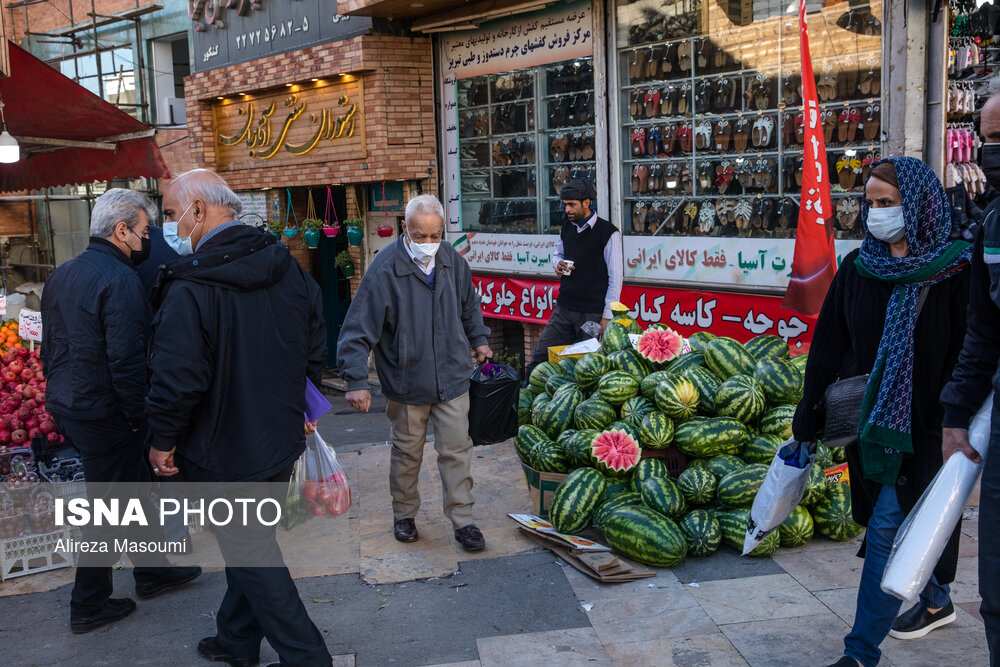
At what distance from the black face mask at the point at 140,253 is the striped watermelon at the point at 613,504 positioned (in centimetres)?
269

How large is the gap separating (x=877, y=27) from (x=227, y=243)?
583 cm

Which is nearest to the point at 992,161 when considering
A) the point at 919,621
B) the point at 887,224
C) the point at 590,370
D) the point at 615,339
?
the point at 887,224

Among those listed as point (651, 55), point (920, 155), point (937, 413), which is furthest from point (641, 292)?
point (937, 413)

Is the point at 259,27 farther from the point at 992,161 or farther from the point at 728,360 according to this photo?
the point at 992,161

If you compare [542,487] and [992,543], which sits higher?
[992,543]

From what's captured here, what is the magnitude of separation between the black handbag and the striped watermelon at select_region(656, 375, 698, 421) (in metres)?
1.55

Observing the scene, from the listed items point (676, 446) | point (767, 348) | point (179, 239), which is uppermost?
point (179, 239)

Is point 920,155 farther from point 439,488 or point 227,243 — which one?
point 227,243

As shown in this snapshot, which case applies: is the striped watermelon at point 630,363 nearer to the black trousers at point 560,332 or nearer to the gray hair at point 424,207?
the gray hair at point 424,207

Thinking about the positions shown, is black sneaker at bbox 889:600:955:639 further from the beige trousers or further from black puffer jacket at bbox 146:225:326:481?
black puffer jacket at bbox 146:225:326:481

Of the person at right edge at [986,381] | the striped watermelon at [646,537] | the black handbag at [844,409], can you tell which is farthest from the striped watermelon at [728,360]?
the person at right edge at [986,381]

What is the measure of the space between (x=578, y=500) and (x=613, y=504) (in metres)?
0.20

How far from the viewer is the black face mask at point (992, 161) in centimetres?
275

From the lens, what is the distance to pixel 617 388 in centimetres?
546
